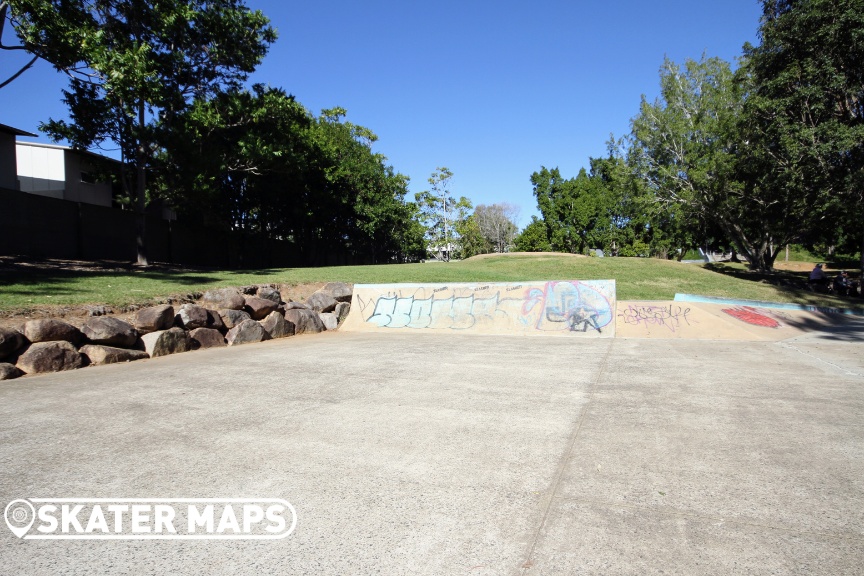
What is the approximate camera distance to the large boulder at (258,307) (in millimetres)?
12086

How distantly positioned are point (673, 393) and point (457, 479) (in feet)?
12.6

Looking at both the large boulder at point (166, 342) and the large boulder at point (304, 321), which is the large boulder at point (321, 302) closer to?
the large boulder at point (304, 321)

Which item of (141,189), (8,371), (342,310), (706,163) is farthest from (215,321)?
(706,163)

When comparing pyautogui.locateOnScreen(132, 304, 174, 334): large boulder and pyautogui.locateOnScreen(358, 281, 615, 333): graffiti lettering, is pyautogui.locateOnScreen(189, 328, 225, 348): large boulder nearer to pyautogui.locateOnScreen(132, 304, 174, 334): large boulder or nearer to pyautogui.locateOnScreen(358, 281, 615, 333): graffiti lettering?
pyautogui.locateOnScreen(132, 304, 174, 334): large boulder

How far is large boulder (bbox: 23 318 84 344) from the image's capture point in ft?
26.4

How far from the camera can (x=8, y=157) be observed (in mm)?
21281

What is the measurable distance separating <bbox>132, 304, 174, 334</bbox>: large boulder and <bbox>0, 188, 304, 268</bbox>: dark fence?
10808 millimetres

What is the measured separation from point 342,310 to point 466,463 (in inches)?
417

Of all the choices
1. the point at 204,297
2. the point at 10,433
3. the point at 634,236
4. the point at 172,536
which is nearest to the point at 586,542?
the point at 172,536

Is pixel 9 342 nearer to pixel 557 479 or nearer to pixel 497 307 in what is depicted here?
pixel 557 479

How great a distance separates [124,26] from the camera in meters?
18.0

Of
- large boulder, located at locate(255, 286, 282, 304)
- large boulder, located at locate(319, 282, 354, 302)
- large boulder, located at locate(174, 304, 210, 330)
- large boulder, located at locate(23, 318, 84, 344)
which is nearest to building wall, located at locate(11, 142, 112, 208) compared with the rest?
large boulder, located at locate(255, 286, 282, 304)

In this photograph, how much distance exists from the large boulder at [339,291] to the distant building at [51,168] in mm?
16000

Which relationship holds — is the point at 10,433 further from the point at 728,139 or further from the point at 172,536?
the point at 728,139
